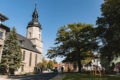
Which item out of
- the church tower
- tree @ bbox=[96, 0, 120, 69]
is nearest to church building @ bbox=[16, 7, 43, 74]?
the church tower

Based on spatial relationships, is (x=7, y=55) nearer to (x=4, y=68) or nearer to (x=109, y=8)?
(x=4, y=68)

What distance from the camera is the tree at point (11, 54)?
46.7 meters

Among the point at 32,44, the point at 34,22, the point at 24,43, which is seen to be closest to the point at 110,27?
the point at 24,43

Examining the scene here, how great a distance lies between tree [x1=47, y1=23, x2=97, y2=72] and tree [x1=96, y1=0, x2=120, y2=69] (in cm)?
780

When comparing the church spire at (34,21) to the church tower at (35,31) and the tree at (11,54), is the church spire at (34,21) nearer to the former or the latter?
the church tower at (35,31)

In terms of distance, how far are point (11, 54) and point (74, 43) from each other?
1468 cm

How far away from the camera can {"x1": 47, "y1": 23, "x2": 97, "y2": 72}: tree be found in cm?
4512

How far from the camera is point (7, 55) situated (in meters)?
46.7

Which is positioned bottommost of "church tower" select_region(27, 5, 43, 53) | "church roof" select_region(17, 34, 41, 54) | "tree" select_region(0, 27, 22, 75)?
"tree" select_region(0, 27, 22, 75)

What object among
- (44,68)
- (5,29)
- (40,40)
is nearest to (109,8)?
(5,29)

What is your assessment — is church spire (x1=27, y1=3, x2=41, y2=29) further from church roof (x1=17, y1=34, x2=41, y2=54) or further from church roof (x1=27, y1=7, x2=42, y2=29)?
church roof (x1=17, y1=34, x2=41, y2=54)

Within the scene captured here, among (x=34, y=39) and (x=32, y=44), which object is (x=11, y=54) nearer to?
(x=32, y=44)

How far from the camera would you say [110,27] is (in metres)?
33.2

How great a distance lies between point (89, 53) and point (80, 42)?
4.14m
